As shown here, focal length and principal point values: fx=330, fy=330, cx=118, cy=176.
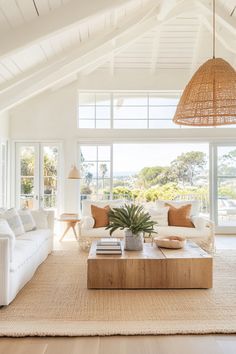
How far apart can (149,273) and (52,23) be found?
3.02 m

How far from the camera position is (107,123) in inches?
305

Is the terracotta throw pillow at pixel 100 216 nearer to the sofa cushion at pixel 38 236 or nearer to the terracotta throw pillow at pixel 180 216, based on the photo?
the sofa cushion at pixel 38 236

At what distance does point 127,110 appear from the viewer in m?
7.79

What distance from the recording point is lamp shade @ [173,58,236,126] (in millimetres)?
3068

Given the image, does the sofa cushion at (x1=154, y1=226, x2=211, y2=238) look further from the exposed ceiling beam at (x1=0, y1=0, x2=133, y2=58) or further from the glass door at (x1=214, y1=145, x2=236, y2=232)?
the exposed ceiling beam at (x1=0, y1=0, x2=133, y2=58)

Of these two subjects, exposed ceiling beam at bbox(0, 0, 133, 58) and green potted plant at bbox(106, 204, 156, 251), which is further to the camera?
green potted plant at bbox(106, 204, 156, 251)

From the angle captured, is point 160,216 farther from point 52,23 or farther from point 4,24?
point 4,24

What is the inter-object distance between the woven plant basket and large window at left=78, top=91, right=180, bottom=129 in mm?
3928

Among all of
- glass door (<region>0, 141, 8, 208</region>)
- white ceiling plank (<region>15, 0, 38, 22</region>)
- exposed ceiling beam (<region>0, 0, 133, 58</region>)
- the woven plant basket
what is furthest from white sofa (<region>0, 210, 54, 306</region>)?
white ceiling plank (<region>15, 0, 38, 22</region>)

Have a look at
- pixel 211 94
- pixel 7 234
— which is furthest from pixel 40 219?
pixel 211 94

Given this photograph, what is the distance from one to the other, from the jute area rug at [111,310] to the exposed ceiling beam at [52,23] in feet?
8.80

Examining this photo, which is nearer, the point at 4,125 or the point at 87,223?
the point at 87,223

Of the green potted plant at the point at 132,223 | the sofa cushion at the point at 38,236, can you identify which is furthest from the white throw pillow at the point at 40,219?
the green potted plant at the point at 132,223

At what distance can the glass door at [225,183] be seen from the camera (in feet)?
25.2
